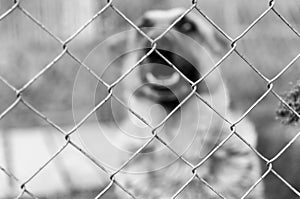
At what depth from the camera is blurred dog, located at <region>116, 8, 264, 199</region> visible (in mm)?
2092

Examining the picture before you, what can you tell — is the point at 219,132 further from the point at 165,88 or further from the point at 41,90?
the point at 41,90

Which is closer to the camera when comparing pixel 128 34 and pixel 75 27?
pixel 128 34

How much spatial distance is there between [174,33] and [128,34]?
8.8 inches

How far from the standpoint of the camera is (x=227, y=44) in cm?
219

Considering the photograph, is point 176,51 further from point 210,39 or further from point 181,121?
point 181,121

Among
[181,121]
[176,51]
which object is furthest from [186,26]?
[181,121]

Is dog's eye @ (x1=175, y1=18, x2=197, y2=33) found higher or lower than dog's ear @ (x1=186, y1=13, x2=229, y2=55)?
higher

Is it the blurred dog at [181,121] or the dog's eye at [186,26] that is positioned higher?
the dog's eye at [186,26]

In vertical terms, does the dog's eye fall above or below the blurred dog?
above

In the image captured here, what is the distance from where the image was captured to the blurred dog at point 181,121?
2.09 meters

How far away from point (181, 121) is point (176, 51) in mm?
266

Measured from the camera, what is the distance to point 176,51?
83.6 inches

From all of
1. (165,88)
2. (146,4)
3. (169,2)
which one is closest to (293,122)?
(165,88)

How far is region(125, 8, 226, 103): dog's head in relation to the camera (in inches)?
82.0
